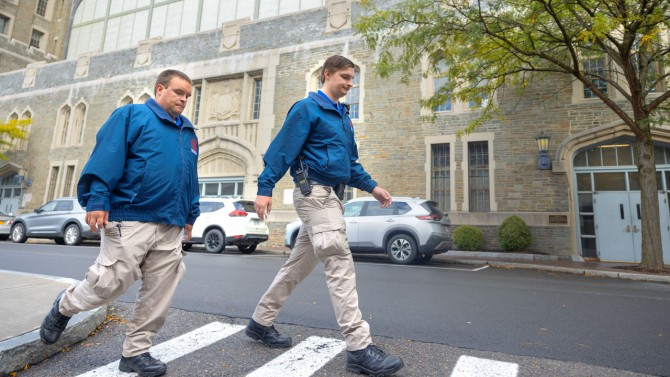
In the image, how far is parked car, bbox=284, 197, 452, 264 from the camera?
9477 millimetres

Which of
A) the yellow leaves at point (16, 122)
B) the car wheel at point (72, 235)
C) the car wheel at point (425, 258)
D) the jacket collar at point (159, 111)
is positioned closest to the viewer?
the jacket collar at point (159, 111)

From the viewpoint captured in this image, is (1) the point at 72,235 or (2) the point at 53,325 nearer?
(2) the point at 53,325

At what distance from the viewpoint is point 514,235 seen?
1198 centimetres

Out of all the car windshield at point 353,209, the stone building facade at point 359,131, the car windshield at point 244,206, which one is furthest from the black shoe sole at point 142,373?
the stone building facade at point 359,131

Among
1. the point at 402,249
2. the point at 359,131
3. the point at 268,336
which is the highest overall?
the point at 359,131

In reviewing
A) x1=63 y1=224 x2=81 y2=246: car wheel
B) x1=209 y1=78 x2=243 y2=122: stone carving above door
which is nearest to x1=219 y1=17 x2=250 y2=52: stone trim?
x1=209 y1=78 x2=243 y2=122: stone carving above door

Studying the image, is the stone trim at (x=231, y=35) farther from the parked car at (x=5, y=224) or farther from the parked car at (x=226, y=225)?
the parked car at (x=5, y=224)

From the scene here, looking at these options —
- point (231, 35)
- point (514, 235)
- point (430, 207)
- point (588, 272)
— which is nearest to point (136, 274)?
point (430, 207)

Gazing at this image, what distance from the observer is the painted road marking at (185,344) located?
246cm

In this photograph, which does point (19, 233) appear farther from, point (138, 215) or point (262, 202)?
point (262, 202)

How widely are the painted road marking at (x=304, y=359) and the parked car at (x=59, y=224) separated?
1276 cm

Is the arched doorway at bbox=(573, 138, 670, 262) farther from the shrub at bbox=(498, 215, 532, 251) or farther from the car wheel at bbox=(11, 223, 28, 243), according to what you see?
the car wheel at bbox=(11, 223, 28, 243)

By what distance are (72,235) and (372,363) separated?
14395 millimetres

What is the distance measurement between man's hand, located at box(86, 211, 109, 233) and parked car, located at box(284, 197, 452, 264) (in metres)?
7.31
